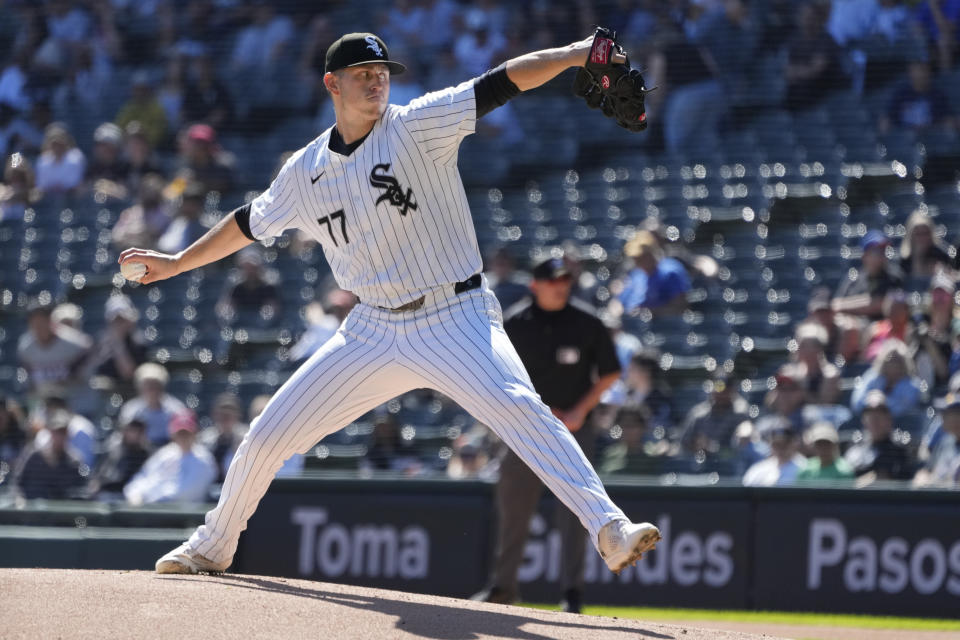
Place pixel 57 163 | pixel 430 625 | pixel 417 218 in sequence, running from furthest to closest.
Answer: pixel 57 163 → pixel 417 218 → pixel 430 625

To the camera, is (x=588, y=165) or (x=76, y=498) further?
(x=588, y=165)

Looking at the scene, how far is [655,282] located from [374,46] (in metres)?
5.46

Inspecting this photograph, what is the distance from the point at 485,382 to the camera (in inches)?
165

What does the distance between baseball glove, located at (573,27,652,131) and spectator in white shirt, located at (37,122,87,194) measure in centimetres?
895

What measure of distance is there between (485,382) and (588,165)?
7.57 meters

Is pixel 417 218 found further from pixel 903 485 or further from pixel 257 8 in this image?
pixel 257 8

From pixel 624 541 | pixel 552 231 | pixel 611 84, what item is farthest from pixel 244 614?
pixel 552 231

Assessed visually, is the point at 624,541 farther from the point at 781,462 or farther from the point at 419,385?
the point at 781,462

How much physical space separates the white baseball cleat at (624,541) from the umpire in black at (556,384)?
6.97 feet

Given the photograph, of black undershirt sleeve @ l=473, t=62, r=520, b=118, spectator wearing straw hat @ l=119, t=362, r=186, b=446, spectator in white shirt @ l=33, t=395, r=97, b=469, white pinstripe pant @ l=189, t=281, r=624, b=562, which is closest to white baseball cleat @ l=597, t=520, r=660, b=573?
white pinstripe pant @ l=189, t=281, r=624, b=562

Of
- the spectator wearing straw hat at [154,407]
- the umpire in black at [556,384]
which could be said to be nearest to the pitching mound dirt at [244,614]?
the umpire in black at [556,384]

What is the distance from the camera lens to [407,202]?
434cm

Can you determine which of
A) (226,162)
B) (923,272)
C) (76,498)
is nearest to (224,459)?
(76,498)

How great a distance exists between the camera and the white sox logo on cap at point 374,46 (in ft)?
14.4
